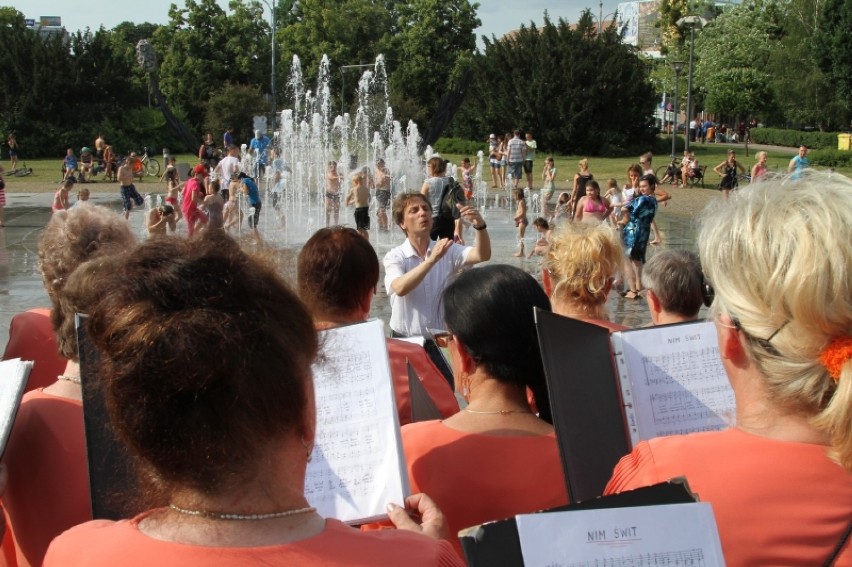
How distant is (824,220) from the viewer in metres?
1.64

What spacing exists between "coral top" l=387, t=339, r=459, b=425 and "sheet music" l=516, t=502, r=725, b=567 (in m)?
1.77

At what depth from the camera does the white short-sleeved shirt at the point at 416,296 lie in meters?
5.21

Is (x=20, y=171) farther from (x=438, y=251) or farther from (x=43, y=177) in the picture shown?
(x=438, y=251)

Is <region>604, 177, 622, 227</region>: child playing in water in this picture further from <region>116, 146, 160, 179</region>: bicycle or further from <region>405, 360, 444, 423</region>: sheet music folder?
<region>116, 146, 160, 179</region>: bicycle

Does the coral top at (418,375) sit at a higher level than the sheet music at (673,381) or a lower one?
lower

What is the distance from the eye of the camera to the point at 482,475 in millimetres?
2326

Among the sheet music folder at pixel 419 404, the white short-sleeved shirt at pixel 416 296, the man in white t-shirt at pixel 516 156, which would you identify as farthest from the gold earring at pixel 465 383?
the man in white t-shirt at pixel 516 156

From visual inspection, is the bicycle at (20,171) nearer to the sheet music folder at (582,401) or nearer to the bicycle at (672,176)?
the bicycle at (672,176)

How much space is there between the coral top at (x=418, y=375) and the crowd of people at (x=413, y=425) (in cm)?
43

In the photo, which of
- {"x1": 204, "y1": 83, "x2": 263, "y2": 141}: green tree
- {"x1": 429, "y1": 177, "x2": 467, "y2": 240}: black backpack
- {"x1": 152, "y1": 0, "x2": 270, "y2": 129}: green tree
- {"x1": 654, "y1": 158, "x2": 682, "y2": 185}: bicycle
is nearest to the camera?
{"x1": 429, "y1": 177, "x2": 467, "y2": 240}: black backpack

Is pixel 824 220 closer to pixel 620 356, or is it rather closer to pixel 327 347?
pixel 620 356

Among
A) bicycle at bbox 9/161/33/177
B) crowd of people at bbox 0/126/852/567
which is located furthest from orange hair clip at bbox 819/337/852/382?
bicycle at bbox 9/161/33/177

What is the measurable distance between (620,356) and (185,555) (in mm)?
1313

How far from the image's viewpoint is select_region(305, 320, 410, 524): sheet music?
205 centimetres
